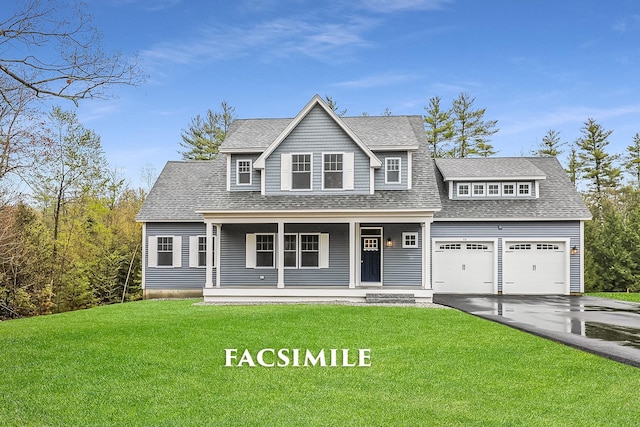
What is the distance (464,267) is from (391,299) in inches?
208

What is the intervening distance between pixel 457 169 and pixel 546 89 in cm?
700

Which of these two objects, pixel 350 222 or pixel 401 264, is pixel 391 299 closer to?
pixel 401 264

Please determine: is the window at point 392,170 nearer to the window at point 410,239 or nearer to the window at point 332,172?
the window at point 332,172

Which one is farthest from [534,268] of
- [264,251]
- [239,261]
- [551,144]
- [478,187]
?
[551,144]

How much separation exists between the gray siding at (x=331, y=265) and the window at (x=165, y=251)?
546 centimetres

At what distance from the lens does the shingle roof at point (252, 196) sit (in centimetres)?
1883

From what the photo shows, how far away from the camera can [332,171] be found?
776 inches

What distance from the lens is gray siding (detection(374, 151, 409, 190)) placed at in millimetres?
19891

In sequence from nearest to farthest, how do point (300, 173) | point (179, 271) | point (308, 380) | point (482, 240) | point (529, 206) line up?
point (308, 380)
point (300, 173)
point (482, 240)
point (529, 206)
point (179, 271)

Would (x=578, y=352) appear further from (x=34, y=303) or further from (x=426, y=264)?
(x=34, y=303)

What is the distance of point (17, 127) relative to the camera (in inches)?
619

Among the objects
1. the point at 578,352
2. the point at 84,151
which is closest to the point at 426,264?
the point at 578,352

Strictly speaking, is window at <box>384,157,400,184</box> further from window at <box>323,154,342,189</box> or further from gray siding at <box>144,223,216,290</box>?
gray siding at <box>144,223,216,290</box>

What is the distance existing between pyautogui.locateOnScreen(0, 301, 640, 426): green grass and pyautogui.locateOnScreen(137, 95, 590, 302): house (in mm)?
7149
